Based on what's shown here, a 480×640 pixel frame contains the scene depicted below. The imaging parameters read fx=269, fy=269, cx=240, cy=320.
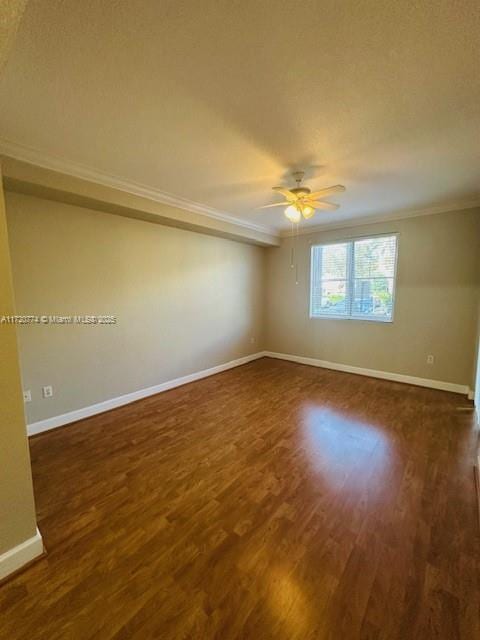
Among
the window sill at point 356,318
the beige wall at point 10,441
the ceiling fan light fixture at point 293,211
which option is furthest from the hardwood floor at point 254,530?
the ceiling fan light fixture at point 293,211

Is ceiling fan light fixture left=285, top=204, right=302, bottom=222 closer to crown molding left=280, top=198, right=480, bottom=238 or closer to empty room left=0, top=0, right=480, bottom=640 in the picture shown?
empty room left=0, top=0, right=480, bottom=640

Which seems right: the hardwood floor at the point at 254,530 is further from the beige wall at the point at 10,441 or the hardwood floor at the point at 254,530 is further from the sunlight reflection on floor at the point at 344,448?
the beige wall at the point at 10,441

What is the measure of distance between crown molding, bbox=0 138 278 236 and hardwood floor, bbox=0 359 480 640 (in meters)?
2.50

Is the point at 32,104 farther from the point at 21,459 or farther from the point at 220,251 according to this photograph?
the point at 220,251

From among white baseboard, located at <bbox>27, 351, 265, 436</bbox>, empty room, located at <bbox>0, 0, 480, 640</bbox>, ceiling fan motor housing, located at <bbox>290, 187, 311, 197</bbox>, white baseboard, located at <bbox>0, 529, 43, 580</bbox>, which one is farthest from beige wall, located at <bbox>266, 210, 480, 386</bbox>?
white baseboard, located at <bbox>0, 529, 43, 580</bbox>

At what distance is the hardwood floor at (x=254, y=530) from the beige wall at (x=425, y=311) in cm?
109

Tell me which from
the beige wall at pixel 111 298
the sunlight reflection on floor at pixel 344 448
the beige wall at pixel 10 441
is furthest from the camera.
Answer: the beige wall at pixel 111 298

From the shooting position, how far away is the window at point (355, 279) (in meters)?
4.16

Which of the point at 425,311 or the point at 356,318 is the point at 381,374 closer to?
the point at 356,318

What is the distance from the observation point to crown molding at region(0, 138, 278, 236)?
7.09 feet

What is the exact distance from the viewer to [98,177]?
8.70 ft

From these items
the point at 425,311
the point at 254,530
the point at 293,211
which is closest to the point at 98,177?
the point at 293,211

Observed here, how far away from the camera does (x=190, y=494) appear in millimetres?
1885

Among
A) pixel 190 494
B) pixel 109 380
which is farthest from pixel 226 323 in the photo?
pixel 190 494
